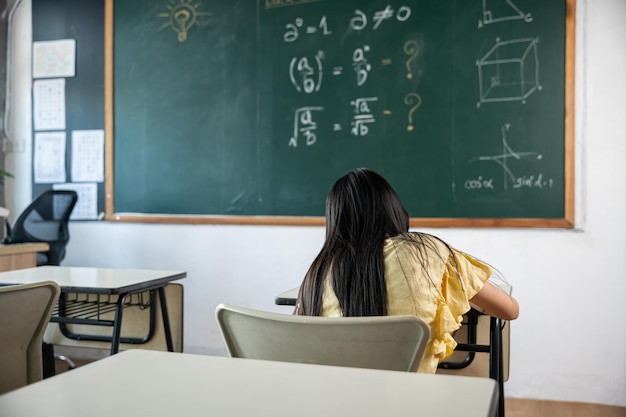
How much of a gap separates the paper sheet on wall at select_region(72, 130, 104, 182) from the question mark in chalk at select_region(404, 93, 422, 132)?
6.83 feet

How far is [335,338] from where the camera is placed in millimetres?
1085

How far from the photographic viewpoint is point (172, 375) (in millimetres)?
854

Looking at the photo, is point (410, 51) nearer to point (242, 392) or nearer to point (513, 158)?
point (513, 158)

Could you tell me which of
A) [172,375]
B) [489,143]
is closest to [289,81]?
[489,143]

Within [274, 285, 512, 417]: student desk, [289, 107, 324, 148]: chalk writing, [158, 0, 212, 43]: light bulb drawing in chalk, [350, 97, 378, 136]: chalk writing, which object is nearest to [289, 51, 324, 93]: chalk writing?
[289, 107, 324, 148]: chalk writing

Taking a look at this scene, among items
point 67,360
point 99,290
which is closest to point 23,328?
point 99,290

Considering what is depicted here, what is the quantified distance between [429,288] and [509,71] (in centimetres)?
214

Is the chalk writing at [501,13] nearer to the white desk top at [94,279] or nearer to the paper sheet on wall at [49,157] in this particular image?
the white desk top at [94,279]

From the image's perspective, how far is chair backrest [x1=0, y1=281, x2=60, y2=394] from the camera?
5.32 ft

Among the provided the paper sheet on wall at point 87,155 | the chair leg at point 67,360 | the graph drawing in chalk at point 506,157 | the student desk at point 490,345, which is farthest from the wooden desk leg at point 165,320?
the graph drawing in chalk at point 506,157

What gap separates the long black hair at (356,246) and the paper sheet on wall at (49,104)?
124 inches

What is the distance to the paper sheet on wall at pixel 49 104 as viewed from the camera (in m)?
4.11

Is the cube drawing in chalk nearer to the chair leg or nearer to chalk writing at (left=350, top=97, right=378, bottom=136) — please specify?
chalk writing at (left=350, top=97, right=378, bottom=136)

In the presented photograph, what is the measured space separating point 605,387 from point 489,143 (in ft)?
4.63
